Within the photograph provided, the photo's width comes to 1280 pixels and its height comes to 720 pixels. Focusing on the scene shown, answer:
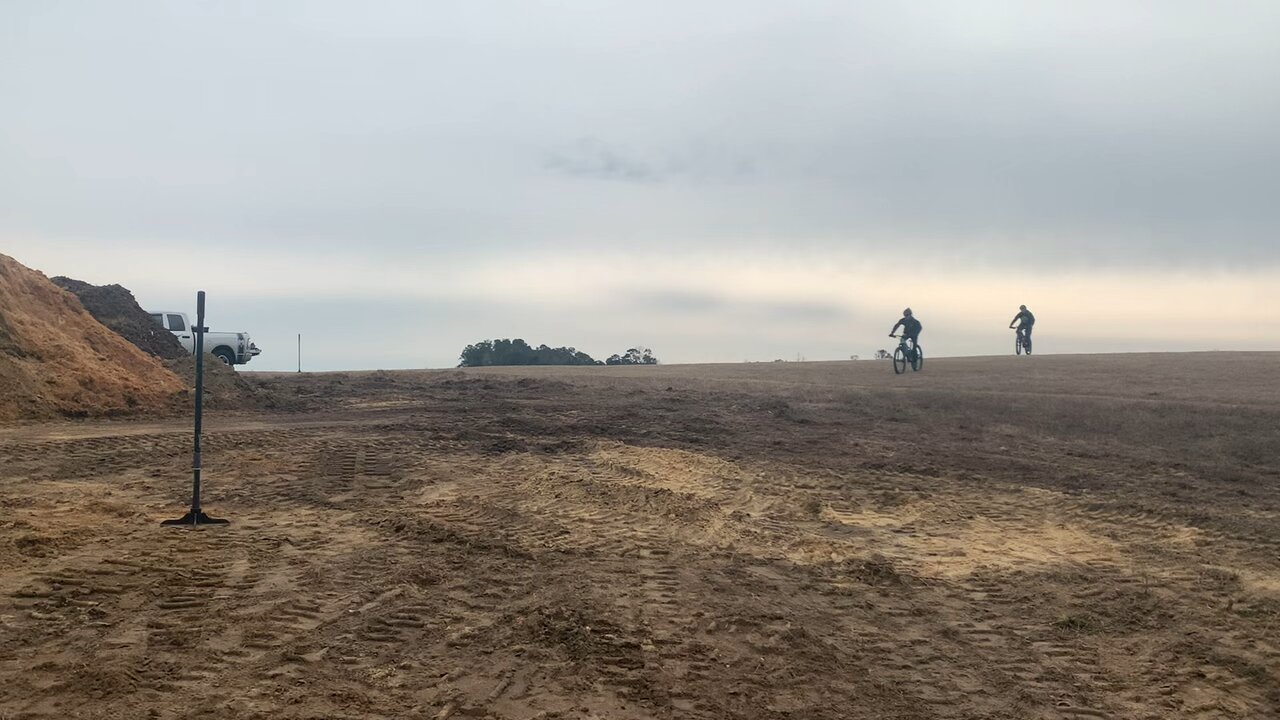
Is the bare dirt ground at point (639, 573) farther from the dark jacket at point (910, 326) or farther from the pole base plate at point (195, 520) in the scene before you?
the dark jacket at point (910, 326)

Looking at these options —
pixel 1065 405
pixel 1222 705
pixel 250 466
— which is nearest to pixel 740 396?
pixel 1065 405

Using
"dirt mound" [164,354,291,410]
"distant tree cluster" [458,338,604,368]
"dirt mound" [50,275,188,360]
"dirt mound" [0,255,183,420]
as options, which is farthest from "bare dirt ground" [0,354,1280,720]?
"distant tree cluster" [458,338,604,368]

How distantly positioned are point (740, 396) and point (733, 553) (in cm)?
1231

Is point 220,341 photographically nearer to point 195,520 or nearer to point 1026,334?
point 195,520

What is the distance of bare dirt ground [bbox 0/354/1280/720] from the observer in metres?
4.64

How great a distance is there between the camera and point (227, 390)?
1772cm

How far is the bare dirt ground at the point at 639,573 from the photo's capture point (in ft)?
15.2

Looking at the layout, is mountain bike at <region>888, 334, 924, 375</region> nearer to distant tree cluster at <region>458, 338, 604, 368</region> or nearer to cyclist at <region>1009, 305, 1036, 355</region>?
cyclist at <region>1009, 305, 1036, 355</region>

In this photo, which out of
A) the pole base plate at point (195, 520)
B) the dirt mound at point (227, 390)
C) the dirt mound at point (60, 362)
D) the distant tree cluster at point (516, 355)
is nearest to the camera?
the pole base plate at point (195, 520)

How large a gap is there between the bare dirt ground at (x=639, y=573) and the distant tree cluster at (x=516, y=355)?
42808mm

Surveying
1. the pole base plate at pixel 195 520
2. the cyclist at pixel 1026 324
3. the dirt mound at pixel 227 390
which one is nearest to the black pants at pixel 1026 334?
the cyclist at pixel 1026 324

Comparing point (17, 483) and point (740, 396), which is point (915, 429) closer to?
point (740, 396)

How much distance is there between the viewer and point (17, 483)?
29.2ft

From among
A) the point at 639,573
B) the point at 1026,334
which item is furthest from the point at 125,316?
the point at 1026,334
